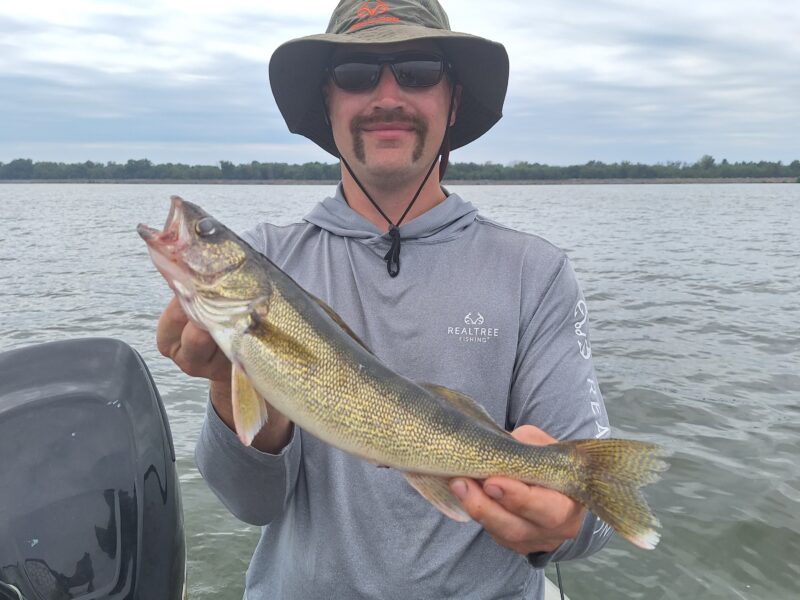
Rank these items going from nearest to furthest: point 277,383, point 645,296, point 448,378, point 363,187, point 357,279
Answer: point 277,383
point 448,378
point 357,279
point 363,187
point 645,296

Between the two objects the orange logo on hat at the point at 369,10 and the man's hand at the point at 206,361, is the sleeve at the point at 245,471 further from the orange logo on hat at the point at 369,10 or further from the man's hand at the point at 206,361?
the orange logo on hat at the point at 369,10

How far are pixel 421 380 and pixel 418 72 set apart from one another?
1500 millimetres

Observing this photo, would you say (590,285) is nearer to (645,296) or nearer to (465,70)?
(645,296)

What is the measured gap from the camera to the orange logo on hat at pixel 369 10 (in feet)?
11.4

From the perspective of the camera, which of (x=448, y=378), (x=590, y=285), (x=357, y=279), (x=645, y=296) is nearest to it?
(x=448, y=378)

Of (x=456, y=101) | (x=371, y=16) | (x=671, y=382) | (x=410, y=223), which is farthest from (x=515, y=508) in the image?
(x=671, y=382)

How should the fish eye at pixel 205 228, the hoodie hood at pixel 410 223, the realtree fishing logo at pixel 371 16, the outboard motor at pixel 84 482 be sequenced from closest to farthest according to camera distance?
the fish eye at pixel 205 228, the outboard motor at pixel 84 482, the hoodie hood at pixel 410 223, the realtree fishing logo at pixel 371 16

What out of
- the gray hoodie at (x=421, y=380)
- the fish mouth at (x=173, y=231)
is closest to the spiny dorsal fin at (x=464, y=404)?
the gray hoodie at (x=421, y=380)

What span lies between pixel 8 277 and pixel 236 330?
21.2 m

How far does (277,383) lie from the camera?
247 centimetres

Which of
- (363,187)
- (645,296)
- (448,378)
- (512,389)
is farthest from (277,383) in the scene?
(645,296)

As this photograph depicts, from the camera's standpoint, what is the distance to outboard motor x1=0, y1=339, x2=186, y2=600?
300 centimetres

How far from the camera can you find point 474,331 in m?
3.04

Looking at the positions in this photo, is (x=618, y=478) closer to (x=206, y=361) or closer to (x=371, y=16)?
(x=206, y=361)
